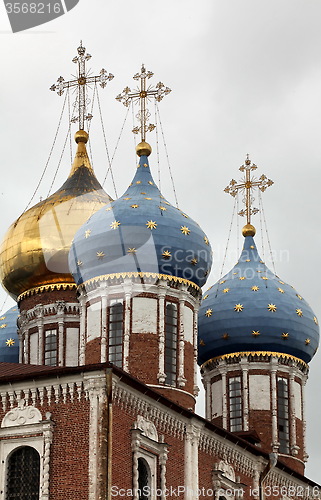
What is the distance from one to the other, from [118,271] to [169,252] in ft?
4.44

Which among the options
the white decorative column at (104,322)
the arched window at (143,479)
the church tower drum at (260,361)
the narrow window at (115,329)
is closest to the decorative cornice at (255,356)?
the church tower drum at (260,361)

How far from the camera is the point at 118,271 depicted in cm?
3080

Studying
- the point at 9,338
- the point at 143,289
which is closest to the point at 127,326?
the point at 143,289

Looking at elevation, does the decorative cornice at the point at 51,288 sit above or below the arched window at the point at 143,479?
above

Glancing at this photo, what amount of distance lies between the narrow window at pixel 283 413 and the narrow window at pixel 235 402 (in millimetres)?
1076

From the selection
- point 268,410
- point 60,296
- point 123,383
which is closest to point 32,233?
point 60,296

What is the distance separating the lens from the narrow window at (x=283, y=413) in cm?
3494

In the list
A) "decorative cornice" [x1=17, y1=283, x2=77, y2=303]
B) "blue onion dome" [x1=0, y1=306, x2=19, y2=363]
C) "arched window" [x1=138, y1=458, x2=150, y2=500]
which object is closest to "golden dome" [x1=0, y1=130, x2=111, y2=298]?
"decorative cornice" [x1=17, y1=283, x2=77, y2=303]

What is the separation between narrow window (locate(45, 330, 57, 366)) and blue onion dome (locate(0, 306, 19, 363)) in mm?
2488

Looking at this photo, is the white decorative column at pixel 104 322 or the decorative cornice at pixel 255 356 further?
the decorative cornice at pixel 255 356

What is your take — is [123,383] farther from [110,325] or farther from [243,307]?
[243,307]

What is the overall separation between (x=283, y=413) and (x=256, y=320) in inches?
103

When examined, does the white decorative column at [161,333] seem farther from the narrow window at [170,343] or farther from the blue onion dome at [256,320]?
the blue onion dome at [256,320]

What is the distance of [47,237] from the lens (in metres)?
34.0
